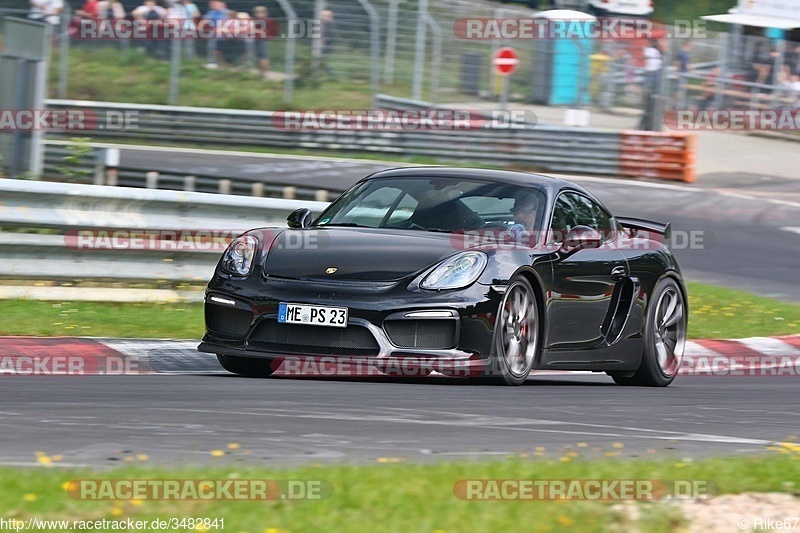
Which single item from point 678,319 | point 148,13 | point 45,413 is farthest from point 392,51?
point 45,413

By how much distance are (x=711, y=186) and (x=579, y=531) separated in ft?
61.4

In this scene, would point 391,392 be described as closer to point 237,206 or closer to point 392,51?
point 237,206

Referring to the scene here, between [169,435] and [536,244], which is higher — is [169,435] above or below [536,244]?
below

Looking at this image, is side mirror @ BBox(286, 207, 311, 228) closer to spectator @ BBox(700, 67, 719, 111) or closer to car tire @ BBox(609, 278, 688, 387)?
car tire @ BBox(609, 278, 688, 387)

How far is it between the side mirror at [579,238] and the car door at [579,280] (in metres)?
0.03

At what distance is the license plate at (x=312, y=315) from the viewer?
7.13 m

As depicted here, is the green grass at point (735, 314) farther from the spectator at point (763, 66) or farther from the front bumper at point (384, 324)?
the spectator at point (763, 66)

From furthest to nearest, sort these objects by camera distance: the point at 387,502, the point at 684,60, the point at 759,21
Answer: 1. the point at 759,21
2. the point at 684,60
3. the point at 387,502

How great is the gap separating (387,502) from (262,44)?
21.0 m

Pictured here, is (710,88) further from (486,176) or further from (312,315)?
(312,315)

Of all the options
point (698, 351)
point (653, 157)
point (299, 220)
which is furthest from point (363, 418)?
point (653, 157)

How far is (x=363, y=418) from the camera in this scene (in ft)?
19.6

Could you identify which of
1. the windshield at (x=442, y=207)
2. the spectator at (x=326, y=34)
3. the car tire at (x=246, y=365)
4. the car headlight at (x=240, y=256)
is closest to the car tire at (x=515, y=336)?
the windshield at (x=442, y=207)

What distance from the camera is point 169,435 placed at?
529 centimetres
